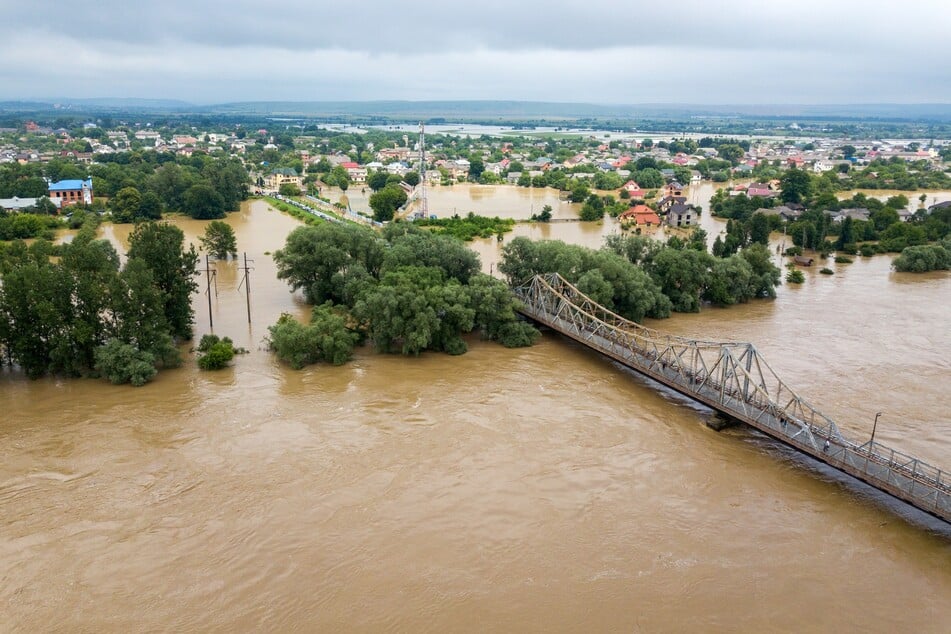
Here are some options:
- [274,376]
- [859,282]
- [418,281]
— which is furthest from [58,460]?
[859,282]

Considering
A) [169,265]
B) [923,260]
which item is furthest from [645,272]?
[169,265]

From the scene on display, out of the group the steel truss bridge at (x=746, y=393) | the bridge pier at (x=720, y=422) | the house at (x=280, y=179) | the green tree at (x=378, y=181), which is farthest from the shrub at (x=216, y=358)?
the house at (x=280, y=179)

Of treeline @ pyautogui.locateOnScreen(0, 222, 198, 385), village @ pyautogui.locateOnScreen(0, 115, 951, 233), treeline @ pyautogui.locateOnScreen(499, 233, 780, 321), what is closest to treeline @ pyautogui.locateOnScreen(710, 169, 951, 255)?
village @ pyautogui.locateOnScreen(0, 115, 951, 233)

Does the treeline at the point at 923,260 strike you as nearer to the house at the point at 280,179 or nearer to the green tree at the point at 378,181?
the green tree at the point at 378,181

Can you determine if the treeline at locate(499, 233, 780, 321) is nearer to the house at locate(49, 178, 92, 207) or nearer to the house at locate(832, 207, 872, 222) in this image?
the house at locate(832, 207, 872, 222)

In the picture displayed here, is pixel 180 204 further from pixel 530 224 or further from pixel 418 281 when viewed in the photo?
pixel 418 281

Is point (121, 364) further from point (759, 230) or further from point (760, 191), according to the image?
point (760, 191)
